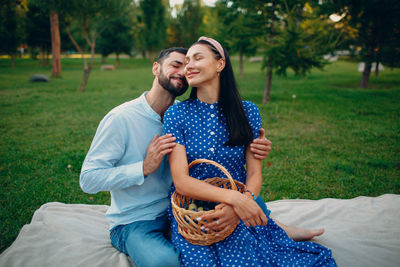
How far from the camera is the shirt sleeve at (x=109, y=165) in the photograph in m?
2.42

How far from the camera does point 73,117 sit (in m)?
9.05

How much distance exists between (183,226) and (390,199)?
125 inches

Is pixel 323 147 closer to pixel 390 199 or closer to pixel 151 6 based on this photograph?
pixel 390 199

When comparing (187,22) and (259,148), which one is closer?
(259,148)

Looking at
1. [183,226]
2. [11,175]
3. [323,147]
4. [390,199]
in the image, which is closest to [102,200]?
[11,175]

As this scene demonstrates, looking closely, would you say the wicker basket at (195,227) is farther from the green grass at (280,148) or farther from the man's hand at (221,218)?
the green grass at (280,148)

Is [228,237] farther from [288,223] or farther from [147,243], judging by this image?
[288,223]

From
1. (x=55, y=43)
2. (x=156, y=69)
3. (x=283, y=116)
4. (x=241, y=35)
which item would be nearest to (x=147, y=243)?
(x=156, y=69)

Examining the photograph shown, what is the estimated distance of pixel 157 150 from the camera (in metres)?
2.35

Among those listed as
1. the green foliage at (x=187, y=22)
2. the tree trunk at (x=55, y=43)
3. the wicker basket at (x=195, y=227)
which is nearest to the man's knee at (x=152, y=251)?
the wicker basket at (x=195, y=227)

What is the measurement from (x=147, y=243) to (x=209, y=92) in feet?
4.51

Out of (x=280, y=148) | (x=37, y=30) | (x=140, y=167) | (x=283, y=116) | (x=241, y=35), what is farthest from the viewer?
(x=37, y=30)

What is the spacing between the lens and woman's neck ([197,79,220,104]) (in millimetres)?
2589

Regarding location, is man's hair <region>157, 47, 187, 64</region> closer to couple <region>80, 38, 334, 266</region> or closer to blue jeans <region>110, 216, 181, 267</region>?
couple <region>80, 38, 334, 266</region>
